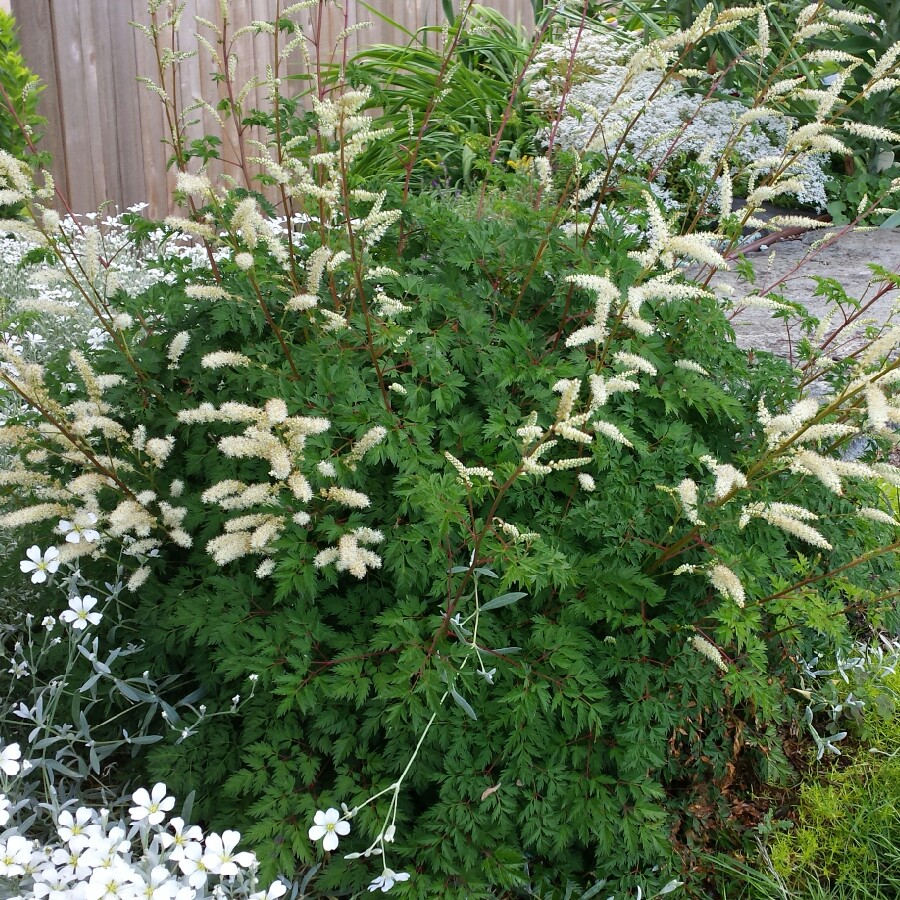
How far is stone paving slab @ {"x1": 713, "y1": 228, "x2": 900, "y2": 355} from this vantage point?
15.1 ft

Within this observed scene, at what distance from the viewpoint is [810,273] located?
5.42 m

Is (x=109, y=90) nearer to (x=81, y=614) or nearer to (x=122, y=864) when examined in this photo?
(x=81, y=614)

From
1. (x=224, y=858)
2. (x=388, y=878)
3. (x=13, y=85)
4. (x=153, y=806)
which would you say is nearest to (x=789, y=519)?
(x=388, y=878)

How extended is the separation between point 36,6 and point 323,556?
6124mm

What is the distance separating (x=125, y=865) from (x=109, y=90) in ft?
20.5

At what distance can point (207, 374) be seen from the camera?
2.68m

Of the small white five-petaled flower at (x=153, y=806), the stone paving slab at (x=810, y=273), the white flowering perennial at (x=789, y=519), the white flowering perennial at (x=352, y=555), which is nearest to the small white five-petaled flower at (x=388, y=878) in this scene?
the small white five-petaled flower at (x=153, y=806)

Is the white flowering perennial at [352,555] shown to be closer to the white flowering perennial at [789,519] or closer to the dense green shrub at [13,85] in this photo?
the white flowering perennial at [789,519]

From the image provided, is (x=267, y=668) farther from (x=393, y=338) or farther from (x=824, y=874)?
(x=824, y=874)

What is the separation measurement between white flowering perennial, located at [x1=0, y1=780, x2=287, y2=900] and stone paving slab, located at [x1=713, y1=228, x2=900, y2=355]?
341cm

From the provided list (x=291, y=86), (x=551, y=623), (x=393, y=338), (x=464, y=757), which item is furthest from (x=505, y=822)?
(x=291, y=86)

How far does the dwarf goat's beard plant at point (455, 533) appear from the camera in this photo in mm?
2135

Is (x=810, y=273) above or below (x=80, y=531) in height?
below

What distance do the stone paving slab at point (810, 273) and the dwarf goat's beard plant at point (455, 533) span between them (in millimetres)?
1823
